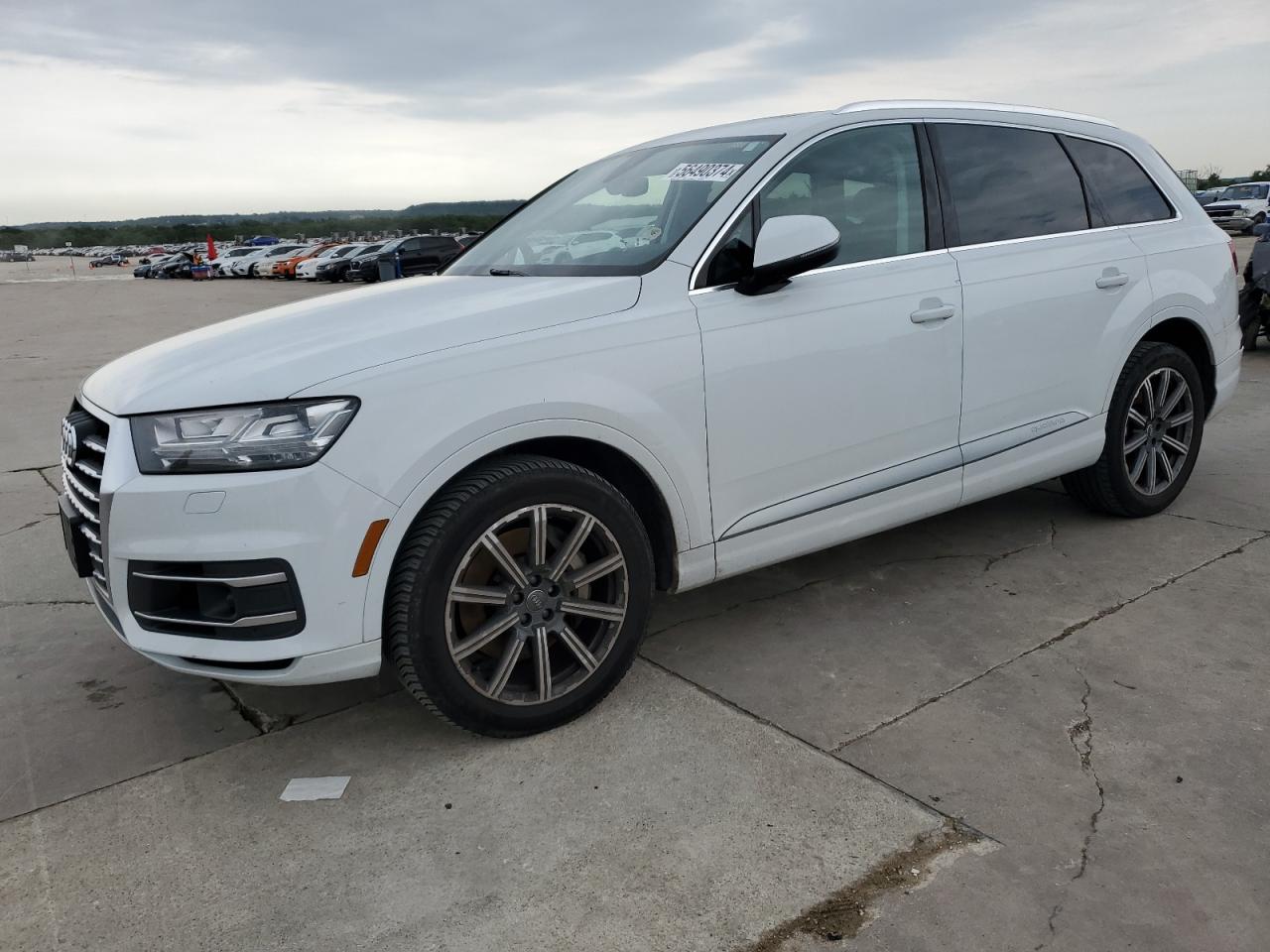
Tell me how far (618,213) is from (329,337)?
1287 mm

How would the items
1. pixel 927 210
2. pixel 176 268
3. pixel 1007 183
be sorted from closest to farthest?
1. pixel 927 210
2. pixel 1007 183
3. pixel 176 268

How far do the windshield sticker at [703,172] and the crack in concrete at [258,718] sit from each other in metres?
2.22

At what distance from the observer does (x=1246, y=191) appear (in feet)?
121

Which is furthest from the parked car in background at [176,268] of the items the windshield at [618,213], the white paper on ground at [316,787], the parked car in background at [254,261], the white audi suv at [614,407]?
the white paper on ground at [316,787]

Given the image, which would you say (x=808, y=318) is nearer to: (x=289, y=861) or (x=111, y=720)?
(x=289, y=861)

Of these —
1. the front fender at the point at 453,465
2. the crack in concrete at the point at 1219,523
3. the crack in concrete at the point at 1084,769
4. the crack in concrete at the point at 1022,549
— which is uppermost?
the front fender at the point at 453,465

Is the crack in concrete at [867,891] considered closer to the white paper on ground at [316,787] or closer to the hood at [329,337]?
A: the white paper on ground at [316,787]

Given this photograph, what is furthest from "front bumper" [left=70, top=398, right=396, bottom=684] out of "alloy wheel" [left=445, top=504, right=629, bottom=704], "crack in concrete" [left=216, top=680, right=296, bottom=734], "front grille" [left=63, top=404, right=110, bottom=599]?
"crack in concrete" [left=216, top=680, right=296, bottom=734]

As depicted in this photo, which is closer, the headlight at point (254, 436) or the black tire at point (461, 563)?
the headlight at point (254, 436)

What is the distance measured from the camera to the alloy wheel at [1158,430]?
4.59 m

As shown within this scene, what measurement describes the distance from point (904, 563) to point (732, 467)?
1.47 m

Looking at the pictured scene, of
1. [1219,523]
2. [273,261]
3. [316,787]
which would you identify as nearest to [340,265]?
[273,261]

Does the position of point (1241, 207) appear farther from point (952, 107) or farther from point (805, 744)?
point (805, 744)

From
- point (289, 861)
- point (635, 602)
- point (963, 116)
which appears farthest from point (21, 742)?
point (963, 116)
